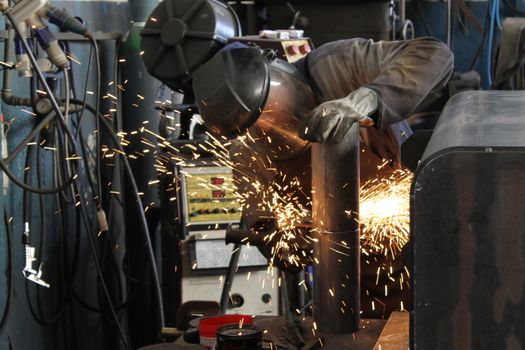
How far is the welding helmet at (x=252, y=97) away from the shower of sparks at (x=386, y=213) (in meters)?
0.37

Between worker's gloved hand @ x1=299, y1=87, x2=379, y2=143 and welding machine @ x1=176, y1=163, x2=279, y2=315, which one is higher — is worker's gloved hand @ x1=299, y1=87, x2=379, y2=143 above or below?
above

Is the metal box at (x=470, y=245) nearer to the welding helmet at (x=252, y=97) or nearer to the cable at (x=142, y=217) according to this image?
the welding helmet at (x=252, y=97)

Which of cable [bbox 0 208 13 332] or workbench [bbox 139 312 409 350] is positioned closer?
workbench [bbox 139 312 409 350]

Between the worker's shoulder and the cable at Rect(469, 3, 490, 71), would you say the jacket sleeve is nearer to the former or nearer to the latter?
the worker's shoulder

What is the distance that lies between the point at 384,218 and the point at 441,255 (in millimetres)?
1628

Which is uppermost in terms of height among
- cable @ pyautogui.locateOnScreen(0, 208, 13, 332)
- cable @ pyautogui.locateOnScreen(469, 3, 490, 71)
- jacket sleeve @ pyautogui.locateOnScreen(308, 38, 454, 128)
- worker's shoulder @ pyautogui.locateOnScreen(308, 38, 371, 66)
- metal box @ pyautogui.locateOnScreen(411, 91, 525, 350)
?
cable @ pyautogui.locateOnScreen(469, 3, 490, 71)

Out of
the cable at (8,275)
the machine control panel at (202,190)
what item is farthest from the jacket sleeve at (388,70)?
the cable at (8,275)

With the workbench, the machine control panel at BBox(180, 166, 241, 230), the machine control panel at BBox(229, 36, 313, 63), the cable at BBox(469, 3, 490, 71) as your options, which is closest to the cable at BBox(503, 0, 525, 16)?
the cable at BBox(469, 3, 490, 71)

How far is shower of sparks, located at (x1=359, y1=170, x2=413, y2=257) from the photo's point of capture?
8.50ft

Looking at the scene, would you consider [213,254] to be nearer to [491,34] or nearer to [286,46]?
[286,46]

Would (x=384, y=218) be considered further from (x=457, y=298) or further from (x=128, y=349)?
(x=128, y=349)

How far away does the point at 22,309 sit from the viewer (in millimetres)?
3621

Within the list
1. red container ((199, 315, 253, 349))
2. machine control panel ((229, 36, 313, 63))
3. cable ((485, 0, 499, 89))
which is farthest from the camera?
cable ((485, 0, 499, 89))

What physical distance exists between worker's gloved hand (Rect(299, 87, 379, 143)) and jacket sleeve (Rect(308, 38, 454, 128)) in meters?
0.05
